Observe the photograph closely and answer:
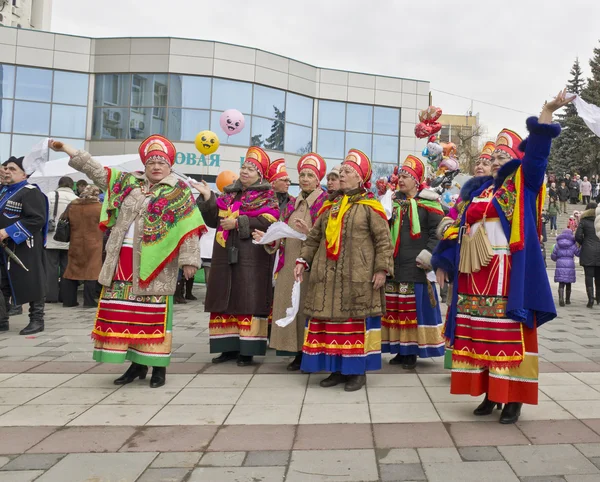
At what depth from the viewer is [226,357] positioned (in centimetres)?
588

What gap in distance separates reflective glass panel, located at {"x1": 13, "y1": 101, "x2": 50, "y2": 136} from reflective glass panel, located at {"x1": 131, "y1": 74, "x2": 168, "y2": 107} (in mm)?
4158

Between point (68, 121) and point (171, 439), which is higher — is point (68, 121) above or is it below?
above

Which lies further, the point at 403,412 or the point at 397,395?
the point at 397,395

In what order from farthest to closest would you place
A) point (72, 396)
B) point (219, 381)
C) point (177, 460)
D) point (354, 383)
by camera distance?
point (219, 381), point (354, 383), point (72, 396), point (177, 460)

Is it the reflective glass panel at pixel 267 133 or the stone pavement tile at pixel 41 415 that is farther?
the reflective glass panel at pixel 267 133

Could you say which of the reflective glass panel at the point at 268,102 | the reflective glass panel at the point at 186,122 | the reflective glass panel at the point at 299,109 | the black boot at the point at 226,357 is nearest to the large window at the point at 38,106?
the reflective glass panel at the point at 186,122

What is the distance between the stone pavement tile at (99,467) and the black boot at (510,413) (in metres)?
2.19

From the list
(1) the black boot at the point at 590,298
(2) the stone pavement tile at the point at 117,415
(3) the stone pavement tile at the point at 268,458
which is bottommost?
(2) the stone pavement tile at the point at 117,415

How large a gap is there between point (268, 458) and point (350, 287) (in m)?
1.84

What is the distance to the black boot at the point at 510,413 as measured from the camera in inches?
149

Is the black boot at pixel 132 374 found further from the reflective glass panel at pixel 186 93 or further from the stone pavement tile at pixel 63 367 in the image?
the reflective glass panel at pixel 186 93

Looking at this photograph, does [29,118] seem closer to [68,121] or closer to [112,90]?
[68,121]

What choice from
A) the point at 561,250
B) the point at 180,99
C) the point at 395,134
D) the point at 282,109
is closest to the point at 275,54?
the point at 282,109

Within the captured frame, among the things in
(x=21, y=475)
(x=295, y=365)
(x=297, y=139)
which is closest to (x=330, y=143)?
(x=297, y=139)
